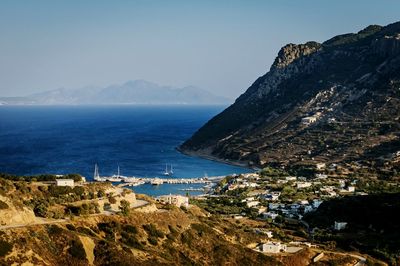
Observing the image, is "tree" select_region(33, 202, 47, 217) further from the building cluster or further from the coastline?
the coastline

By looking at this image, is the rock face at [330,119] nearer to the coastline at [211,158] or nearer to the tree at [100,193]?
the coastline at [211,158]

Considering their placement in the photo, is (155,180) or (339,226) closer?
(339,226)

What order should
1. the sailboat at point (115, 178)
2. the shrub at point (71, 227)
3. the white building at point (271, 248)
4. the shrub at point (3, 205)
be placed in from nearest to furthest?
1. the shrub at point (3, 205)
2. the shrub at point (71, 227)
3. the white building at point (271, 248)
4. the sailboat at point (115, 178)

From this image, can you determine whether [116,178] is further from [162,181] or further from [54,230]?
[54,230]

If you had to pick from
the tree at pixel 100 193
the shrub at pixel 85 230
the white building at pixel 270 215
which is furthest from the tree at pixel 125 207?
the white building at pixel 270 215

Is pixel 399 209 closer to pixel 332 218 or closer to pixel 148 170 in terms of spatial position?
pixel 332 218

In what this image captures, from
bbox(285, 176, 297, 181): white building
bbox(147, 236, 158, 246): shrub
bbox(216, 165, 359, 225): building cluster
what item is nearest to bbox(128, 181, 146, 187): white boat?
bbox(216, 165, 359, 225): building cluster

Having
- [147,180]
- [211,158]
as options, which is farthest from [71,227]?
[211,158]

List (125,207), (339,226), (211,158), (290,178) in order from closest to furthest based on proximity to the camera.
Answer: (125,207) → (339,226) → (290,178) → (211,158)
